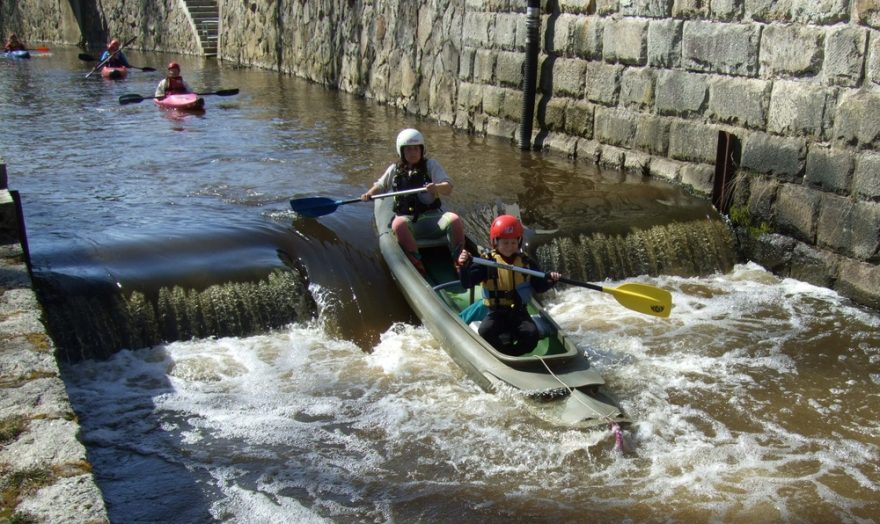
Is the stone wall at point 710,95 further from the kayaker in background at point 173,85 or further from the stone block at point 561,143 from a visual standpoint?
the kayaker in background at point 173,85

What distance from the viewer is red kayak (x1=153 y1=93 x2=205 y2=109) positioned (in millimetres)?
13922

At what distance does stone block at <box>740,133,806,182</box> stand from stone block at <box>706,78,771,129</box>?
5.9 inches

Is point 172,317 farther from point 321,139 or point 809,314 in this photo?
point 321,139

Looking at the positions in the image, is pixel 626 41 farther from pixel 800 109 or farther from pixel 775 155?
pixel 800 109

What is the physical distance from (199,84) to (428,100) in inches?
258

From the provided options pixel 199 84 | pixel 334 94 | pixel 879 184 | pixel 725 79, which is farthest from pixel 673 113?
pixel 199 84

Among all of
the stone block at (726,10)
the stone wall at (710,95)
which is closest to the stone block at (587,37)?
the stone wall at (710,95)

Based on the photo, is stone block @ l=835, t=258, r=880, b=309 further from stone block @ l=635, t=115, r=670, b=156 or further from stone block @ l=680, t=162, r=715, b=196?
stone block @ l=635, t=115, r=670, b=156

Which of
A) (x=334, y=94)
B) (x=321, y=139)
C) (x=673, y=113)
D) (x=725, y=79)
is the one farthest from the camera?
(x=334, y=94)

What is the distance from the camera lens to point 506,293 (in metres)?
5.56

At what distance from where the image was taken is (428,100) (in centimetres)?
1309

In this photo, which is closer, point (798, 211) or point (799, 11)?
point (799, 11)

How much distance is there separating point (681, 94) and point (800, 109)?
1.54m

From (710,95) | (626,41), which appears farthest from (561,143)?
(710,95)
